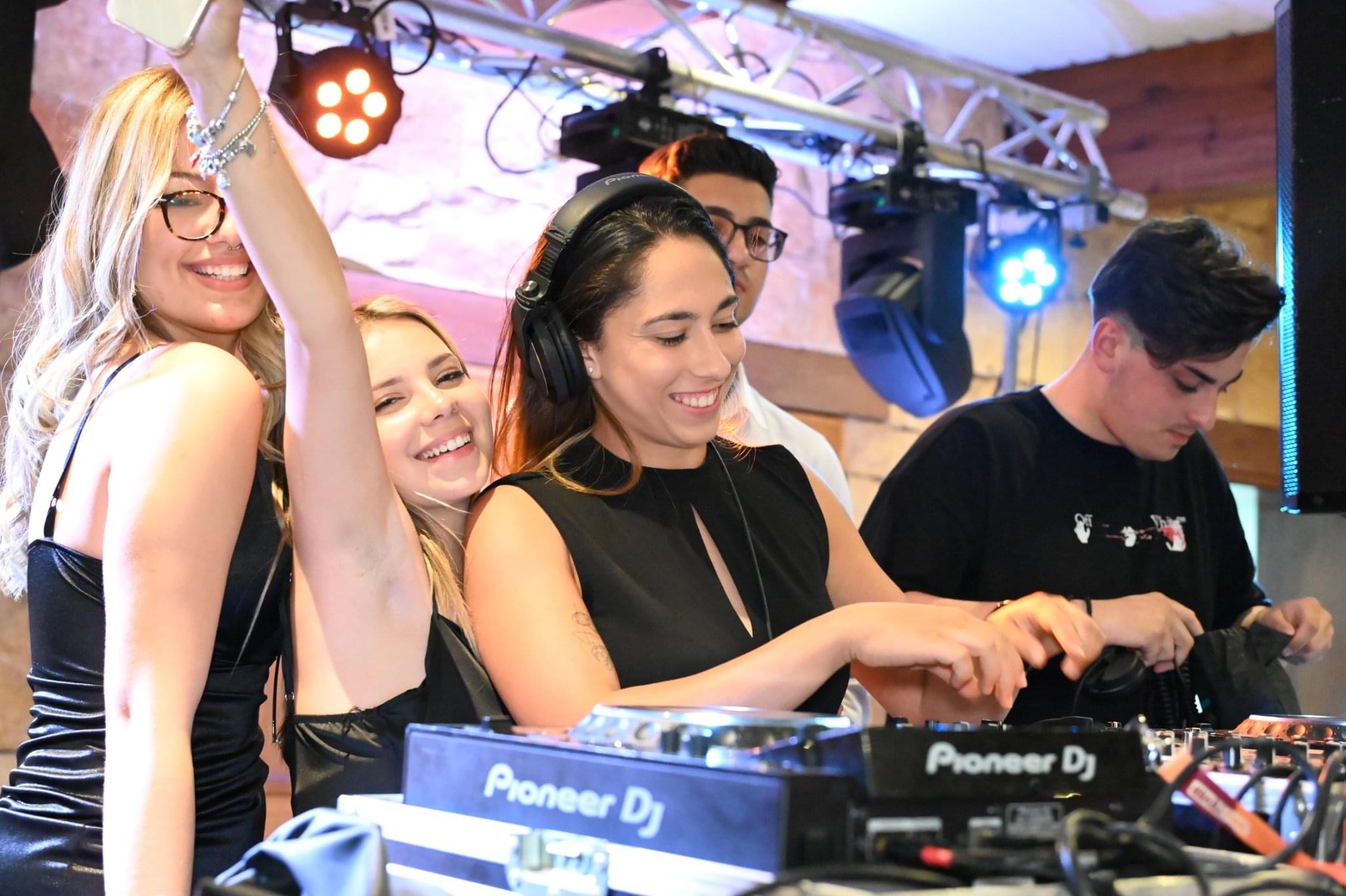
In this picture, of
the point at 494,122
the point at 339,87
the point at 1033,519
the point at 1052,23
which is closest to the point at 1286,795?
the point at 1033,519

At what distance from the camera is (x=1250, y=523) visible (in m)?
5.76

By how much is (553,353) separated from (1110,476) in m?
1.20

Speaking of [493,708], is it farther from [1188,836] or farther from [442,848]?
[1188,836]

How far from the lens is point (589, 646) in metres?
1.32

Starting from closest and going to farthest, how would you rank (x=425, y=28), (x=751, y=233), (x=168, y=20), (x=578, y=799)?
(x=578, y=799), (x=168, y=20), (x=751, y=233), (x=425, y=28)

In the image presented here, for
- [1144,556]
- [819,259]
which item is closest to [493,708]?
[1144,556]

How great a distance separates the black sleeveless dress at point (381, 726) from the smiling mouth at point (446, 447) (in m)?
0.20

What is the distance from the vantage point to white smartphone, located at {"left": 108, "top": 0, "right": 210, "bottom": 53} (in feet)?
3.51

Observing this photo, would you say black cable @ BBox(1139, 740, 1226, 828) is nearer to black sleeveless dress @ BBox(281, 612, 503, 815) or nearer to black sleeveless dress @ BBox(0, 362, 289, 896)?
black sleeveless dress @ BBox(281, 612, 503, 815)

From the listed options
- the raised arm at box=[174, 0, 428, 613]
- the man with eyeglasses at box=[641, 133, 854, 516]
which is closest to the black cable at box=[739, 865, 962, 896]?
the raised arm at box=[174, 0, 428, 613]

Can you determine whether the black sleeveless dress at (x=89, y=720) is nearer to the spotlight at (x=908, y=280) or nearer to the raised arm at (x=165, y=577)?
the raised arm at (x=165, y=577)

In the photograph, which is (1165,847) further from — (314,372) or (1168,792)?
(314,372)

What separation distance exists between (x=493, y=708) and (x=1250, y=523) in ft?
16.6

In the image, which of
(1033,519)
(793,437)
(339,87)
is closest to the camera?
(1033,519)
